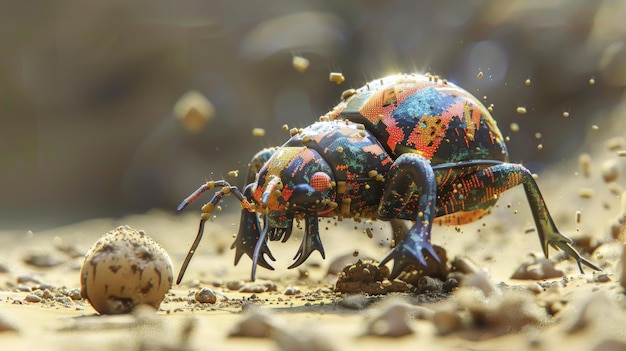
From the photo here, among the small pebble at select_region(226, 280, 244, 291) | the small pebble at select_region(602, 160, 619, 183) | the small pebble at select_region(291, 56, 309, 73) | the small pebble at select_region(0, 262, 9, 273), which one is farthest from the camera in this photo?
the small pebble at select_region(291, 56, 309, 73)

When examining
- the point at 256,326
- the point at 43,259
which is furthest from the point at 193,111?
the point at 256,326

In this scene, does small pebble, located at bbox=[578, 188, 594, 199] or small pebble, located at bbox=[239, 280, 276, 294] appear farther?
small pebble, located at bbox=[578, 188, 594, 199]

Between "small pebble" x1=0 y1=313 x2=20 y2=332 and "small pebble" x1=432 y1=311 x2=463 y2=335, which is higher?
"small pebble" x1=432 y1=311 x2=463 y2=335

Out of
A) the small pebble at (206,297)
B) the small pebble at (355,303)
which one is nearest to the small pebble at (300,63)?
the small pebble at (206,297)

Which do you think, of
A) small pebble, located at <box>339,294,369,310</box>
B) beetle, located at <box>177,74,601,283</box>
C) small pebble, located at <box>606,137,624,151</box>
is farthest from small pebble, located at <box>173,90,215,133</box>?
small pebble, located at <box>339,294,369,310</box>

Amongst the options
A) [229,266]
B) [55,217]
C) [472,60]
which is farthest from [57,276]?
[472,60]

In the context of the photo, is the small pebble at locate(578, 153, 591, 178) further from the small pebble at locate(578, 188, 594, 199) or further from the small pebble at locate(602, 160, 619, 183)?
the small pebble at locate(602, 160, 619, 183)
